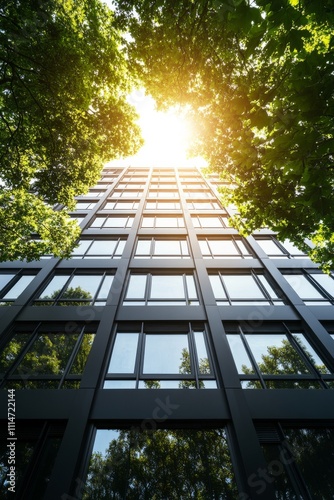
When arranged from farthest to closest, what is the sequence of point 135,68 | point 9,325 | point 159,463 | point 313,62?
point 135,68
point 9,325
point 159,463
point 313,62

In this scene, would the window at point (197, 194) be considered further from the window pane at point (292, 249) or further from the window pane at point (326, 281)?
Answer: the window pane at point (326, 281)

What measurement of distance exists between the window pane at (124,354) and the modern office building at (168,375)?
0.14ft

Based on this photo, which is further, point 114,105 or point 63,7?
point 114,105

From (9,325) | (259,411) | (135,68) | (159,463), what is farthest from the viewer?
(135,68)

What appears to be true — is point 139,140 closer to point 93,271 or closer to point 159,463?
point 93,271

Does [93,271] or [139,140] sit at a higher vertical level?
[139,140]

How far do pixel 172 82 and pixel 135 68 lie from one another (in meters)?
1.79

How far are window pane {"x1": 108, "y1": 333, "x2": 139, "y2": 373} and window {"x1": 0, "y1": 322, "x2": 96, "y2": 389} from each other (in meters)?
0.91

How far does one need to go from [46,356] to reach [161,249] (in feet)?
24.3

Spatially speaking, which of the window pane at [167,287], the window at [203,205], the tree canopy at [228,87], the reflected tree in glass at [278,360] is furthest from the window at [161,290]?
the window at [203,205]

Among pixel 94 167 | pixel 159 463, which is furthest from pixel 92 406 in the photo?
pixel 94 167

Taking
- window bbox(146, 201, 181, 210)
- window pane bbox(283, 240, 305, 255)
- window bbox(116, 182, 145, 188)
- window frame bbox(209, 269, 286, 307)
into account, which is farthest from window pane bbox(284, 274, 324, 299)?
window bbox(116, 182, 145, 188)

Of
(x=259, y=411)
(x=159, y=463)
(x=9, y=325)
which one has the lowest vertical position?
(x=159, y=463)

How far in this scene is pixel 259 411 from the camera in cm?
602
